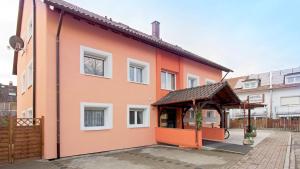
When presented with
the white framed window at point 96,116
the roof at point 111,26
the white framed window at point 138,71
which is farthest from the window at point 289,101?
the white framed window at point 96,116

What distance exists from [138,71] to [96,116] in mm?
3877

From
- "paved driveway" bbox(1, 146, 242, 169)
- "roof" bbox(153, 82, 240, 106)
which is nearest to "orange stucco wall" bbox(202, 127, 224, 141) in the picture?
"roof" bbox(153, 82, 240, 106)

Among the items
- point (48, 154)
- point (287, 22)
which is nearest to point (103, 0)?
point (48, 154)

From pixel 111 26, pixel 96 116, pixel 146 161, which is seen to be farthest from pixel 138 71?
pixel 146 161

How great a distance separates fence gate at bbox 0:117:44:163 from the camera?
8602 mm

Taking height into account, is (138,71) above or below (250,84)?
below

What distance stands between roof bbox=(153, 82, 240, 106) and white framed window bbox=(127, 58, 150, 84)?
1558mm

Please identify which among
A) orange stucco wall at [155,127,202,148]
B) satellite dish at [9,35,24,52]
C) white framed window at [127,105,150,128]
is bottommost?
orange stucco wall at [155,127,202,148]

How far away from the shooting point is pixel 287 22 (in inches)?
640

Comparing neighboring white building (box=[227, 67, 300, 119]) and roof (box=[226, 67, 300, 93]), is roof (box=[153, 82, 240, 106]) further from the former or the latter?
roof (box=[226, 67, 300, 93])

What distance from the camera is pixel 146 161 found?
9258mm

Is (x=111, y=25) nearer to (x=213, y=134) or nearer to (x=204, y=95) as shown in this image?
(x=204, y=95)

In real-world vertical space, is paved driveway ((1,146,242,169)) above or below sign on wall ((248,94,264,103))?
below

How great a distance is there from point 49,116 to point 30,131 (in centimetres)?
83
